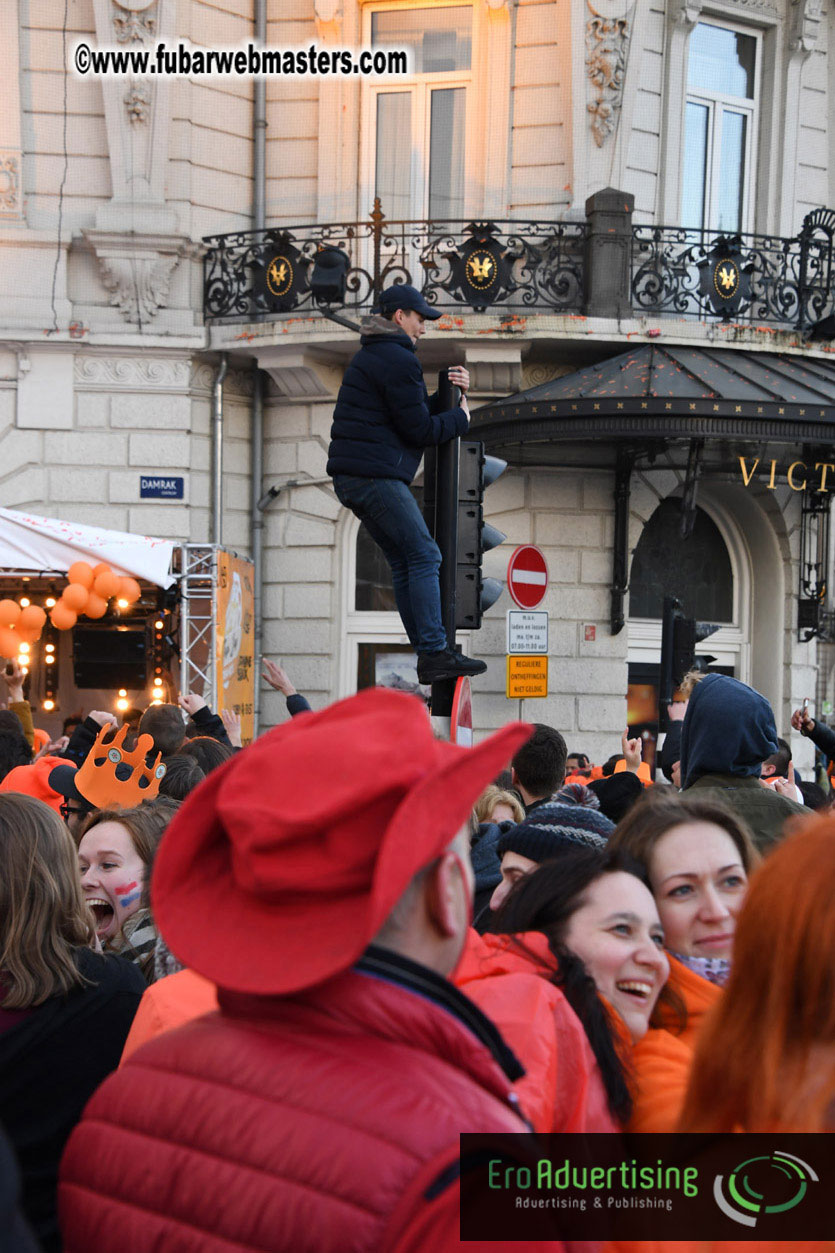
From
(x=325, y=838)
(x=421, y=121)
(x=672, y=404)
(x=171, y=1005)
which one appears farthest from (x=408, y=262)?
(x=325, y=838)

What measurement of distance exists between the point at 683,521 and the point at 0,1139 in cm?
1221

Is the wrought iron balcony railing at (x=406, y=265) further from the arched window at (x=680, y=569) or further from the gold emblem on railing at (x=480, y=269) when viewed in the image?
the arched window at (x=680, y=569)

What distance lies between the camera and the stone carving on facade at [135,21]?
505 inches

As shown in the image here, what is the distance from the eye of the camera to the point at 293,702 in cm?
531

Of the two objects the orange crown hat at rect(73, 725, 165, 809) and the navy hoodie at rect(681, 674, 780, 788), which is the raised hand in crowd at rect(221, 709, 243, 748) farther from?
the navy hoodie at rect(681, 674, 780, 788)

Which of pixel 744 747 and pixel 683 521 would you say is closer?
pixel 744 747

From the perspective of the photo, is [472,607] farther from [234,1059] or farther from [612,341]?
[612,341]

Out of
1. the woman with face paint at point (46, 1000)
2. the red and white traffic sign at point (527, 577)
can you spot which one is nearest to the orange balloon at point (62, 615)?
the red and white traffic sign at point (527, 577)

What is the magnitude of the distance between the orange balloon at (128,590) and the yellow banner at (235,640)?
0.98 meters

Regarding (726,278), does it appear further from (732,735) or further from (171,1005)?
(171,1005)

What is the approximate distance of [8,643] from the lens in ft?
32.6

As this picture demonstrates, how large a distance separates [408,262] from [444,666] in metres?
8.93

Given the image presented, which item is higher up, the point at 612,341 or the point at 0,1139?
the point at 612,341

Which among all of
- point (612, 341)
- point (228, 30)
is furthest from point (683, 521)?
point (228, 30)
